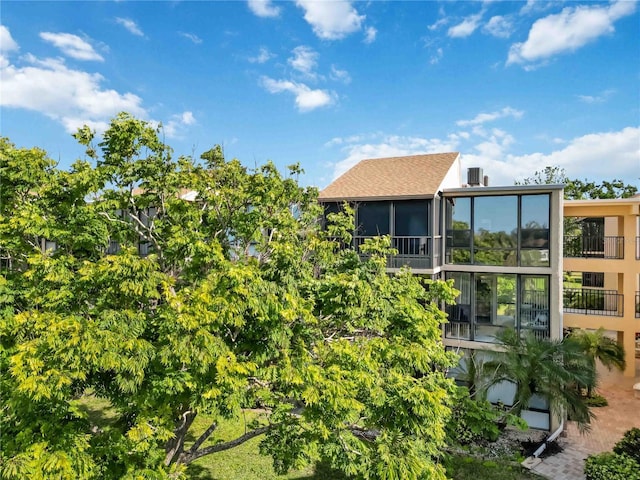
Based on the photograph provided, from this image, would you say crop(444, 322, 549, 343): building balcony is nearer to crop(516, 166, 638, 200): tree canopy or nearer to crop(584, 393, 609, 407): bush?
crop(584, 393, 609, 407): bush

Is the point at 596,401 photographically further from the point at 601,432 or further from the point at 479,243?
the point at 479,243

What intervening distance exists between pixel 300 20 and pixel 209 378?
11735 mm

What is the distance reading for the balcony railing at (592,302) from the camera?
66.8ft

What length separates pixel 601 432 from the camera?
15.5 meters

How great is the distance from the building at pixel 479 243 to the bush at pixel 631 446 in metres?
3.56

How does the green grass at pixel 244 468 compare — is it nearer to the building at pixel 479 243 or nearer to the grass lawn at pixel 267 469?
the grass lawn at pixel 267 469

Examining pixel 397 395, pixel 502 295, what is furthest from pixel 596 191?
pixel 397 395

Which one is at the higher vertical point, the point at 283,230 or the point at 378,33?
the point at 378,33

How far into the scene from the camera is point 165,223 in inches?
415

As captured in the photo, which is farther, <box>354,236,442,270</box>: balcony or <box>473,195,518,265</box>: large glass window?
<box>354,236,442,270</box>: balcony

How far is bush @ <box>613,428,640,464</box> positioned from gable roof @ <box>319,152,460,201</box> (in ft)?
33.9

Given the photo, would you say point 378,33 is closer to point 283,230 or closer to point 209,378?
point 283,230

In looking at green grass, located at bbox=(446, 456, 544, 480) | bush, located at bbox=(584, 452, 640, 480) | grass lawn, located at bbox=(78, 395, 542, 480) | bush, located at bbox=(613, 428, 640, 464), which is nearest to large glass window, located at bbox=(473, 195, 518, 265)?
bush, located at bbox=(613, 428, 640, 464)

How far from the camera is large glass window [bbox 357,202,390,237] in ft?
59.6
